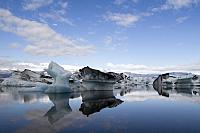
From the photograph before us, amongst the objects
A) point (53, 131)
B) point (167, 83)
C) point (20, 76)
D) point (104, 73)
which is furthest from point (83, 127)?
point (167, 83)

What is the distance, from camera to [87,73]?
35.2m

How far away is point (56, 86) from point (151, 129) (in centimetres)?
1917

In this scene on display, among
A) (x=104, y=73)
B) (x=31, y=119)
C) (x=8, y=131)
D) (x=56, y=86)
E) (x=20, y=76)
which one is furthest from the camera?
(x=20, y=76)

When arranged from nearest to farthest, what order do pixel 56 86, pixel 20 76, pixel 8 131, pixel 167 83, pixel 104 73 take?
pixel 8 131 < pixel 56 86 < pixel 104 73 < pixel 20 76 < pixel 167 83

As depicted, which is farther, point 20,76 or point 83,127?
point 20,76

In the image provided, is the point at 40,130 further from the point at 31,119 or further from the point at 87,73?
the point at 87,73

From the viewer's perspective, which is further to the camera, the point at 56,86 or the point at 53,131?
the point at 56,86

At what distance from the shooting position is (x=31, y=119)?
12023 mm

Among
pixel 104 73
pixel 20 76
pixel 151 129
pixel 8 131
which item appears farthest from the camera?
pixel 20 76

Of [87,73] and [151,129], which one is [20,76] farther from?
[151,129]

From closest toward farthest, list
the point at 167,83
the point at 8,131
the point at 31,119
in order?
1. the point at 8,131
2. the point at 31,119
3. the point at 167,83

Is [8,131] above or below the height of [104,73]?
below

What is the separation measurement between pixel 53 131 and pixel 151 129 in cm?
353

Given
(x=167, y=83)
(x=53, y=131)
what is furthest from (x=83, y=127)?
(x=167, y=83)
